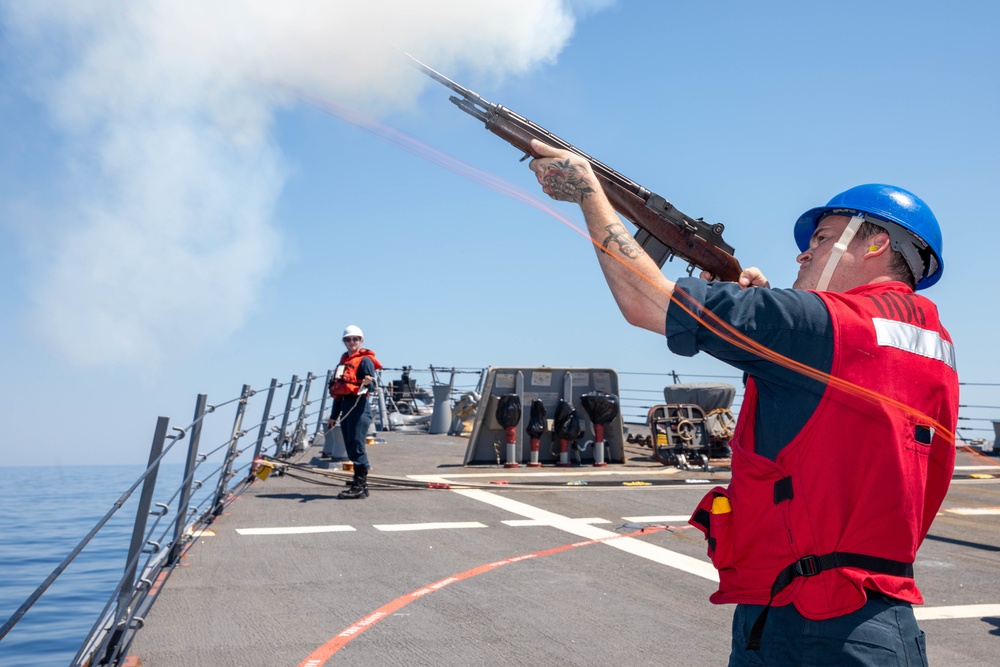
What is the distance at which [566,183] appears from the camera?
2.48m

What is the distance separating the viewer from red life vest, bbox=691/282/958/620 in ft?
6.71

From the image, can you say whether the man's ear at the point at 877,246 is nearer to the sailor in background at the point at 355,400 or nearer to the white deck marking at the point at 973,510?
the sailor in background at the point at 355,400

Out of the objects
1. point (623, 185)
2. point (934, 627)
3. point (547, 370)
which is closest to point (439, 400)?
point (547, 370)

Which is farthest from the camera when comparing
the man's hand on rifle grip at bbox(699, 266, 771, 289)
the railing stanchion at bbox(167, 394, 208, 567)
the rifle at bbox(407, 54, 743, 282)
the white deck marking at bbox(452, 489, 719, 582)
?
the white deck marking at bbox(452, 489, 719, 582)

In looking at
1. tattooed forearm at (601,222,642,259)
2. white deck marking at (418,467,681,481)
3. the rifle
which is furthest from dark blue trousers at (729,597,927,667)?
white deck marking at (418,467,681,481)

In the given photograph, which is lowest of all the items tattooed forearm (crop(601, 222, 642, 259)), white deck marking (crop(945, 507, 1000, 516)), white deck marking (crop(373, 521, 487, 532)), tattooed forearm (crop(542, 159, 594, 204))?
white deck marking (crop(373, 521, 487, 532))

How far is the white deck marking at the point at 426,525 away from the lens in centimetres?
889

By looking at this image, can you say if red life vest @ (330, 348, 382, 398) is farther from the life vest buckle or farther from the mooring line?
the life vest buckle

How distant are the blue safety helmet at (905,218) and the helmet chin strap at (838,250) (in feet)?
0.11

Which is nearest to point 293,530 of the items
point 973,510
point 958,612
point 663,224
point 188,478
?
point 188,478

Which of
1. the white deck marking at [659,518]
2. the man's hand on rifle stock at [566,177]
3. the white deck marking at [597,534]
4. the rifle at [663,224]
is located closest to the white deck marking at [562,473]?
the white deck marking at [597,534]

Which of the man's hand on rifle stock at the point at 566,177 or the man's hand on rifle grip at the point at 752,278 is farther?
the man's hand on rifle grip at the point at 752,278

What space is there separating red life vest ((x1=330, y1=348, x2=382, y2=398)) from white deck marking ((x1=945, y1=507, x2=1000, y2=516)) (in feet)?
25.8

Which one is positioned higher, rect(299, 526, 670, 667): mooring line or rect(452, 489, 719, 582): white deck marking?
rect(452, 489, 719, 582): white deck marking
